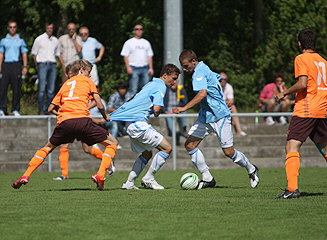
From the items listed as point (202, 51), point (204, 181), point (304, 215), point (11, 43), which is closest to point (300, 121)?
point (304, 215)

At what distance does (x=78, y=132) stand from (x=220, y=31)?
56.7 ft

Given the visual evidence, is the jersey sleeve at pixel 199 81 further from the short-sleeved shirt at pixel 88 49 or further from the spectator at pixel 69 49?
the short-sleeved shirt at pixel 88 49

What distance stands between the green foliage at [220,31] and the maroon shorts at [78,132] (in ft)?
46.3

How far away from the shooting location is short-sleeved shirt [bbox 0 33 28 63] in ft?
52.7

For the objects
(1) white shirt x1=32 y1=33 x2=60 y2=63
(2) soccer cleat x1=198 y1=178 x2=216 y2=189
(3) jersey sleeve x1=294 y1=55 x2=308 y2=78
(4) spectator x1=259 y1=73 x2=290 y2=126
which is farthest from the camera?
(4) spectator x1=259 y1=73 x2=290 y2=126

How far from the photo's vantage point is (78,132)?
31.2 ft

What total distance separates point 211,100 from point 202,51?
1646 cm

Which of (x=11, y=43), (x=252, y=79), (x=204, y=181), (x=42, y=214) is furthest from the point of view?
(x=252, y=79)

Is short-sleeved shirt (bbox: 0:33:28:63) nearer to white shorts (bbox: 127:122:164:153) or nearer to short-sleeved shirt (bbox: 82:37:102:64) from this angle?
short-sleeved shirt (bbox: 82:37:102:64)

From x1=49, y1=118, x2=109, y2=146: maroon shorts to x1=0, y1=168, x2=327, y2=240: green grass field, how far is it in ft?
2.42

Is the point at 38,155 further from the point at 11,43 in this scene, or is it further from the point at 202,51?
the point at 202,51

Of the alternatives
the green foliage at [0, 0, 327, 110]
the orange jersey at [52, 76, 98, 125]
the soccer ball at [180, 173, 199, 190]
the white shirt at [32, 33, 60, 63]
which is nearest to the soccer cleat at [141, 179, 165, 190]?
the soccer ball at [180, 173, 199, 190]

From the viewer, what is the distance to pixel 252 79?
24.7 meters

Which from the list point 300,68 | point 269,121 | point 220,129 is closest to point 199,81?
point 220,129
